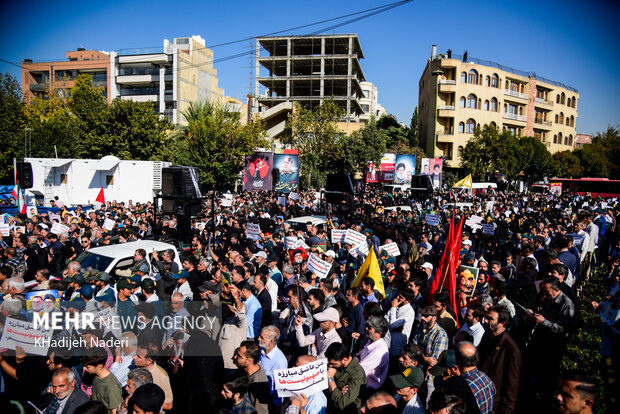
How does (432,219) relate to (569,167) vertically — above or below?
below

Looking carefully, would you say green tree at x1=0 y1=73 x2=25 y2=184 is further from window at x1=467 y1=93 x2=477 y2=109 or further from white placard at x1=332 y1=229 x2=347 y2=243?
window at x1=467 y1=93 x2=477 y2=109

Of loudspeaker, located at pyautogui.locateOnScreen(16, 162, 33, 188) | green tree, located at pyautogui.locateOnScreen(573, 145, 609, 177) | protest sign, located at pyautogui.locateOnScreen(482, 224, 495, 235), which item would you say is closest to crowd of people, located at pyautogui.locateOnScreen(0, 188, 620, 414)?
protest sign, located at pyautogui.locateOnScreen(482, 224, 495, 235)

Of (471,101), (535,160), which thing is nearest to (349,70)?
(471,101)

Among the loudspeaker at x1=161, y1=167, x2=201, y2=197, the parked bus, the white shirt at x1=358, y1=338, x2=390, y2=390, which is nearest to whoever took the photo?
the white shirt at x1=358, y1=338, x2=390, y2=390

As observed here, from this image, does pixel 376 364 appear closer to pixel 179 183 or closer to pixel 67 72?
pixel 179 183

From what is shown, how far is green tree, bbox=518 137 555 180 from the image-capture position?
167ft

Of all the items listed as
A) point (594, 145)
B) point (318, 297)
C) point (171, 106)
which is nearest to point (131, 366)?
point (318, 297)

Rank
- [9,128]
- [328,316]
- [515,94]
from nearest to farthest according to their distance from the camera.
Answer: [328,316] → [9,128] → [515,94]

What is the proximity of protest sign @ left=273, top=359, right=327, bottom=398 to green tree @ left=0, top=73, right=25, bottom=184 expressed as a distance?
115 feet

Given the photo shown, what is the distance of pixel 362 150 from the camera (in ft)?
139

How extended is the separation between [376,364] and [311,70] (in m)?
61.8

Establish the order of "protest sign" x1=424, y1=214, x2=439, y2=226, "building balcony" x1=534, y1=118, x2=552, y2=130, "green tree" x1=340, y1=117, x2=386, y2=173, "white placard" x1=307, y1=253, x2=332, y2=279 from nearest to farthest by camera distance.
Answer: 1. "white placard" x1=307, y1=253, x2=332, y2=279
2. "protest sign" x1=424, y1=214, x2=439, y2=226
3. "green tree" x1=340, y1=117, x2=386, y2=173
4. "building balcony" x1=534, y1=118, x2=552, y2=130

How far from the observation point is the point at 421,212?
766 inches

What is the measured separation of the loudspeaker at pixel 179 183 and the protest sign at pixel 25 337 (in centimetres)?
713
